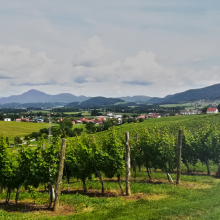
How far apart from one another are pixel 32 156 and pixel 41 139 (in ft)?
3.64

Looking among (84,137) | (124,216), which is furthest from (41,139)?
(124,216)

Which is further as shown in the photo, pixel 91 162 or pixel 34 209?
pixel 91 162

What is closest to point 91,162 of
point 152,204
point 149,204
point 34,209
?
point 34,209

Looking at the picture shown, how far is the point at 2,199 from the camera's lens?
1242 centimetres

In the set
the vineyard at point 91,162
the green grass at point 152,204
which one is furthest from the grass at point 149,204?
the vineyard at point 91,162

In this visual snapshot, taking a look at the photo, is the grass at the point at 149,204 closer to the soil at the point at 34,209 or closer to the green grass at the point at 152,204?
the green grass at the point at 152,204

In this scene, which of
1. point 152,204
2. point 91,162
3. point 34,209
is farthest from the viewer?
point 91,162

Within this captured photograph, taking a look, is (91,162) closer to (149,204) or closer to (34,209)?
(34,209)

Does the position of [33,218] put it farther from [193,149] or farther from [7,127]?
[7,127]

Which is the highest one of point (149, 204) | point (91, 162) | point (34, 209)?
point (91, 162)

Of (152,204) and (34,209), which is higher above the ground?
(152,204)

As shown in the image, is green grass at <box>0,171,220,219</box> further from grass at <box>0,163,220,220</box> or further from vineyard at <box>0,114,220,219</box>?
vineyard at <box>0,114,220,219</box>

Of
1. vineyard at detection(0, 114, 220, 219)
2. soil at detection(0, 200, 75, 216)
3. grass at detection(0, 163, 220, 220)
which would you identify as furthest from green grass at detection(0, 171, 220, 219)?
soil at detection(0, 200, 75, 216)

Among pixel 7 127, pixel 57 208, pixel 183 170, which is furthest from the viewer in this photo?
pixel 7 127
